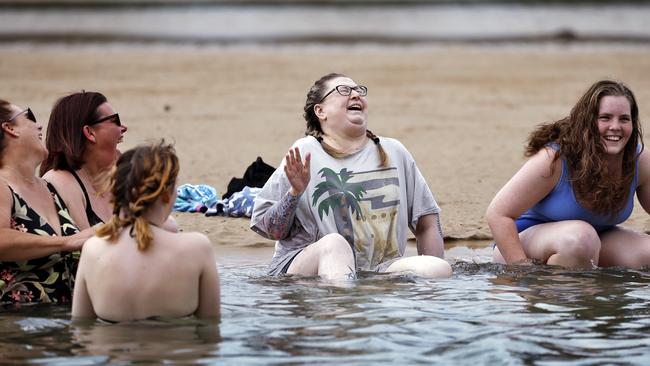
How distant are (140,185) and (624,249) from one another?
3.17 meters

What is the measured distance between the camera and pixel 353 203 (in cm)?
665

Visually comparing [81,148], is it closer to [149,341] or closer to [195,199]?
[149,341]

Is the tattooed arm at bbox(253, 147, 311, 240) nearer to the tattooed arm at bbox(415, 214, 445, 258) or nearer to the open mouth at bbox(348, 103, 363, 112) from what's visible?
the open mouth at bbox(348, 103, 363, 112)

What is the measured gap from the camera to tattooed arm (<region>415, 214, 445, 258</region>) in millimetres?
6871

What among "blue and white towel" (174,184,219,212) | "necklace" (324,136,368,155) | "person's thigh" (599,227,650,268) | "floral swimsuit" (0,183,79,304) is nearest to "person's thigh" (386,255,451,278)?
"necklace" (324,136,368,155)

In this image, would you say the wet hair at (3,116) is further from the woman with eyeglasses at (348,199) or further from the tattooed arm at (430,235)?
the tattooed arm at (430,235)

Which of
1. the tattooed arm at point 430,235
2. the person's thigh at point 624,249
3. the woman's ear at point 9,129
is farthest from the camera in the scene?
the person's thigh at point 624,249

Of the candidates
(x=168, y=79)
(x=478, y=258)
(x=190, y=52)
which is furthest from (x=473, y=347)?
(x=190, y=52)

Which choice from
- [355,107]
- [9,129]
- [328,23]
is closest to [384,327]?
[355,107]

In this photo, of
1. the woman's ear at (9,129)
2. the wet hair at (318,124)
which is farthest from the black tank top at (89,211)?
the wet hair at (318,124)

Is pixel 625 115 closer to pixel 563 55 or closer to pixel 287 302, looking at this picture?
pixel 287 302

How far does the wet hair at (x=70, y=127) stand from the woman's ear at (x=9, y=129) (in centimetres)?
29

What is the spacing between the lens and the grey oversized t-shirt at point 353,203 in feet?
21.8

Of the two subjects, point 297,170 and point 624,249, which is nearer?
point 297,170
